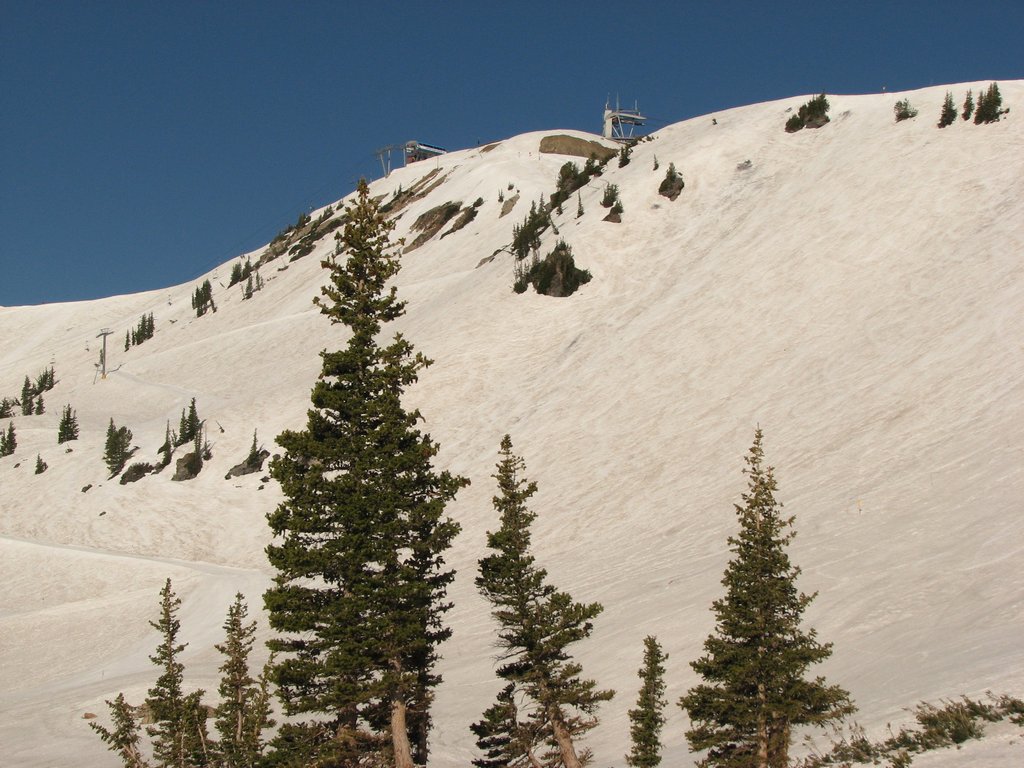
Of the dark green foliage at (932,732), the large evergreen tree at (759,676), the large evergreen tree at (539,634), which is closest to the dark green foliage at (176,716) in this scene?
the large evergreen tree at (539,634)

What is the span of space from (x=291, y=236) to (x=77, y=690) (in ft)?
349

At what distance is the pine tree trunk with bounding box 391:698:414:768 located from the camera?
12391 millimetres

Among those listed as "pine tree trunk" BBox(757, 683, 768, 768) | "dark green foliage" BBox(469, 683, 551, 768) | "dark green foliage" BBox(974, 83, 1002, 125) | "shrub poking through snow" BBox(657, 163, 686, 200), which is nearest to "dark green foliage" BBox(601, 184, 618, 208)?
"shrub poking through snow" BBox(657, 163, 686, 200)

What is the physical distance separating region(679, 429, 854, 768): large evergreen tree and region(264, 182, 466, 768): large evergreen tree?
4.40m

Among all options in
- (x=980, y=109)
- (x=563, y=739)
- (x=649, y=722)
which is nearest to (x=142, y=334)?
(x=980, y=109)

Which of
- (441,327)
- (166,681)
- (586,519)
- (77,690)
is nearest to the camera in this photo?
(166,681)

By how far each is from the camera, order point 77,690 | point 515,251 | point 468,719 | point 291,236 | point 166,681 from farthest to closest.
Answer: point 291,236, point 515,251, point 77,690, point 468,719, point 166,681

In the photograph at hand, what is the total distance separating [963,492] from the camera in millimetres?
22750

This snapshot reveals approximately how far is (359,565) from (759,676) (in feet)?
20.5

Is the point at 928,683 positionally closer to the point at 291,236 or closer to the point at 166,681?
the point at 166,681

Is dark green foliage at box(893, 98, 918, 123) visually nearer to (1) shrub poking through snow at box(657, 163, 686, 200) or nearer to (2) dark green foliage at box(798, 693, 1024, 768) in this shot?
(1) shrub poking through snow at box(657, 163, 686, 200)

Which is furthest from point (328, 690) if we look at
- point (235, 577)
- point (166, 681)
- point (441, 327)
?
point (441, 327)

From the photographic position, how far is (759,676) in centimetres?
1237

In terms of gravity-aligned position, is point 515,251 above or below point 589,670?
above
